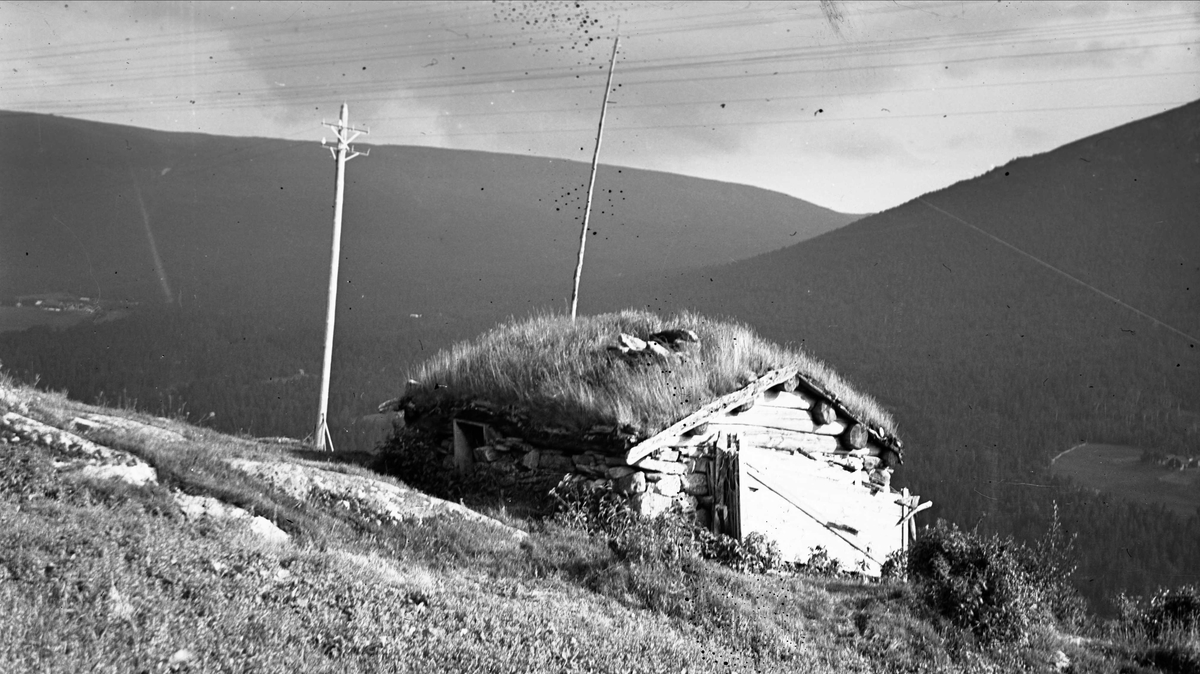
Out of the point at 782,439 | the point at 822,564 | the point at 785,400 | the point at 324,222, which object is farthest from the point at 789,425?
the point at 324,222

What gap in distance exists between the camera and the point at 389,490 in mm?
11625

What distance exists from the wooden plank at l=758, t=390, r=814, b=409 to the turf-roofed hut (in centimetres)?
3

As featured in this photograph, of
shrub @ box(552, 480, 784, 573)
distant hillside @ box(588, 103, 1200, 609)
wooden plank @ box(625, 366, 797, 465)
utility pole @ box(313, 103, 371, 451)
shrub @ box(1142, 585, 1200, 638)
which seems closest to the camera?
shrub @ box(1142, 585, 1200, 638)

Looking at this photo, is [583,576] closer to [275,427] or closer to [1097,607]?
[1097,607]

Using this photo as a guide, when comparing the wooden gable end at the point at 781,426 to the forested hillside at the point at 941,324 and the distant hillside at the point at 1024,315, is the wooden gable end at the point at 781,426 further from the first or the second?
the distant hillside at the point at 1024,315

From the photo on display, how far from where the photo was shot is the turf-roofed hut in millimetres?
13594

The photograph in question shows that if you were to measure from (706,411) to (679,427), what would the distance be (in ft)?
1.88

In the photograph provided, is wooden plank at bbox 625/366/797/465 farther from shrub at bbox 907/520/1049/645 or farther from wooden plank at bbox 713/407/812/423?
shrub at bbox 907/520/1049/645

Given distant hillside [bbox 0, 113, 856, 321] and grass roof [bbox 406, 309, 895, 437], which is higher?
distant hillside [bbox 0, 113, 856, 321]

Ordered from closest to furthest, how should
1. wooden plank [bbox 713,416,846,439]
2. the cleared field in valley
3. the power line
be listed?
wooden plank [bbox 713,416,846,439], the cleared field in valley, the power line

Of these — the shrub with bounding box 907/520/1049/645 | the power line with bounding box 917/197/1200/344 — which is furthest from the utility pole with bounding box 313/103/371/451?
the power line with bounding box 917/197/1200/344

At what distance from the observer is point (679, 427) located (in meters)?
13.5

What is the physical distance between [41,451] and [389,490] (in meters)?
3.90

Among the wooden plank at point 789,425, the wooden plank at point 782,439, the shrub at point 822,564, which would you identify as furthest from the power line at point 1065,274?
the shrub at point 822,564
